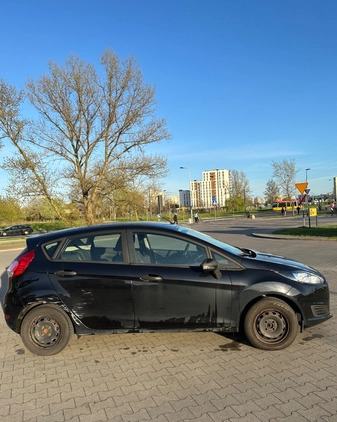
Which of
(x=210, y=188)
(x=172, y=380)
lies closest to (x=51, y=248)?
(x=172, y=380)

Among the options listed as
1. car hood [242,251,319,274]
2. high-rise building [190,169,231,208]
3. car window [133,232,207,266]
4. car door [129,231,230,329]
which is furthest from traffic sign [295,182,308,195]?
high-rise building [190,169,231,208]

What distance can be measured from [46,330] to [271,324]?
2.68 metres

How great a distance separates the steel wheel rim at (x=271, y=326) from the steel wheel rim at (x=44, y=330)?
2.39 meters

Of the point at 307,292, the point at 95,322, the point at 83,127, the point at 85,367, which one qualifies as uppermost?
the point at 83,127

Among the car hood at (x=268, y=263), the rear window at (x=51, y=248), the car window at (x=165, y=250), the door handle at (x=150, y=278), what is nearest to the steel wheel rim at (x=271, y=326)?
the car hood at (x=268, y=263)

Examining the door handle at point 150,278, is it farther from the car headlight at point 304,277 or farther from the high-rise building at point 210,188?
the high-rise building at point 210,188

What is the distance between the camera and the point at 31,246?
4273 mm

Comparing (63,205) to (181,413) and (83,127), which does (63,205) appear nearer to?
(83,127)

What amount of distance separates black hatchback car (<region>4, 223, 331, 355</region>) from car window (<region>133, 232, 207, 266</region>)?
1 centimetres

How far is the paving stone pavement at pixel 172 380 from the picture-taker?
9.21 ft

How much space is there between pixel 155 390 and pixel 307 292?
6.75ft

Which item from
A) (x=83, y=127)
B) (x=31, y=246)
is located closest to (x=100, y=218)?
(x=83, y=127)

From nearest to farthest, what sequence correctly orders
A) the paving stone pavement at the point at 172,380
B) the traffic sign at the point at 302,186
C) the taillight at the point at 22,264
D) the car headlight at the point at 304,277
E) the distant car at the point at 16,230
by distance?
the paving stone pavement at the point at 172,380 → the car headlight at the point at 304,277 → the taillight at the point at 22,264 → the traffic sign at the point at 302,186 → the distant car at the point at 16,230

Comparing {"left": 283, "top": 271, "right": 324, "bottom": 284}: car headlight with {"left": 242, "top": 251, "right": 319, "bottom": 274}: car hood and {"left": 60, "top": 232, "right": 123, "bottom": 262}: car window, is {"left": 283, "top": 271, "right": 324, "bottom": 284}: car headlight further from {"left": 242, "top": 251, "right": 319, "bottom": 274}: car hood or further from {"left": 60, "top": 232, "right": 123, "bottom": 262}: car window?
{"left": 60, "top": 232, "right": 123, "bottom": 262}: car window
